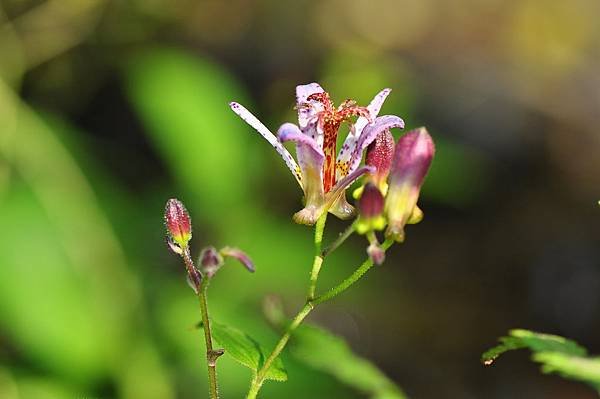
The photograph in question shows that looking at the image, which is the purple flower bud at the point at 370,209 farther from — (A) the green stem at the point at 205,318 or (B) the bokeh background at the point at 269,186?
(B) the bokeh background at the point at 269,186

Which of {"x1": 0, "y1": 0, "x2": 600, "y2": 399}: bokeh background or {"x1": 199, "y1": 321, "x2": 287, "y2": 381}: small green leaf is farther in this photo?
{"x1": 0, "y1": 0, "x2": 600, "y2": 399}: bokeh background

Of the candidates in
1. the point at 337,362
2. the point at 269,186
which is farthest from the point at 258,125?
the point at 269,186

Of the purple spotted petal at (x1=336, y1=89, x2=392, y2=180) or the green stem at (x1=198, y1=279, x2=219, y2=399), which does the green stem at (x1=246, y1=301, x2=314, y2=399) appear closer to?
the green stem at (x1=198, y1=279, x2=219, y2=399)

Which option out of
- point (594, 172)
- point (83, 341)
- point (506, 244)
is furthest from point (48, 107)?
point (594, 172)

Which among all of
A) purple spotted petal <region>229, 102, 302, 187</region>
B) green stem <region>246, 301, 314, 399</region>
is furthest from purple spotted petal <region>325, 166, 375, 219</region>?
green stem <region>246, 301, 314, 399</region>

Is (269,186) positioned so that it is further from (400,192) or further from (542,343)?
(542,343)

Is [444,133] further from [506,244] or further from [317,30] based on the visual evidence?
[317,30]
